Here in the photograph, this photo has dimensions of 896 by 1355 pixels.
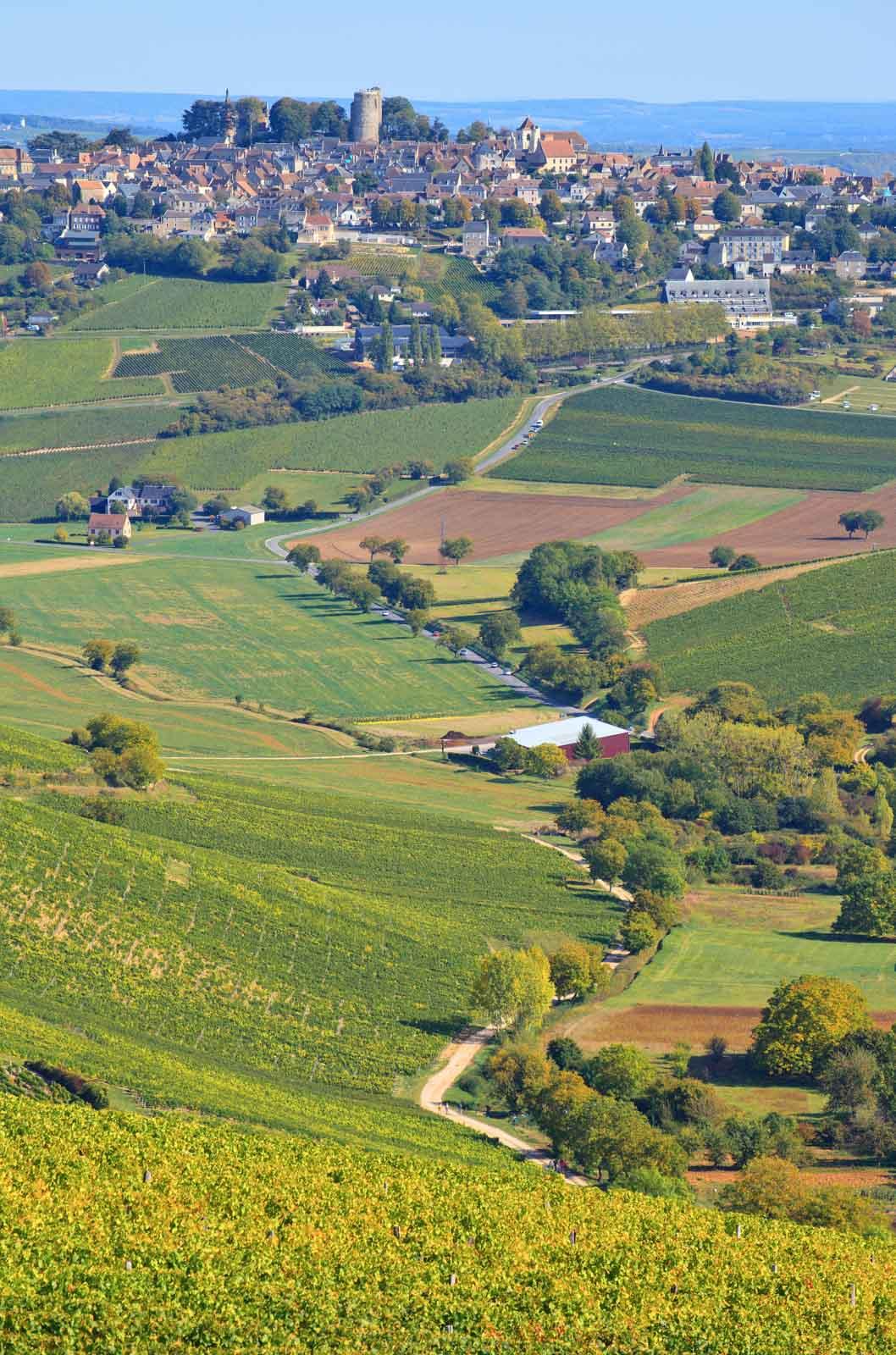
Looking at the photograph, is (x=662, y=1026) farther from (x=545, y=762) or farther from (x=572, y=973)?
(x=545, y=762)

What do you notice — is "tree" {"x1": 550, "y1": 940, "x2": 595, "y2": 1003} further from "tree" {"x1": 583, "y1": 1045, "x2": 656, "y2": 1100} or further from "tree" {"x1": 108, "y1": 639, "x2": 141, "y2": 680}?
"tree" {"x1": 108, "y1": 639, "x2": 141, "y2": 680}

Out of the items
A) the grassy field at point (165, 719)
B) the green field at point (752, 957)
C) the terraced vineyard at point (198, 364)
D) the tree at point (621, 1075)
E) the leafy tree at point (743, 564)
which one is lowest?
the grassy field at point (165, 719)

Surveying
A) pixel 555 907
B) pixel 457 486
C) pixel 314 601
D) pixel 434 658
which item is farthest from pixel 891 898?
pixel 457 486

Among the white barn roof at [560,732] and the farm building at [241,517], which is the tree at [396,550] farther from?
the white barn roof at [560,732]

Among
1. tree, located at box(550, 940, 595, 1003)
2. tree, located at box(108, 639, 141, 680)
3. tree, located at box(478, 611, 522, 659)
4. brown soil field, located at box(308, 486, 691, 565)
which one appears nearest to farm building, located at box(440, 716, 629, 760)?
tree, located at box(478, 611, 522, 659)

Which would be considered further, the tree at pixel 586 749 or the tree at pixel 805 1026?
the tree at pixel 586 749

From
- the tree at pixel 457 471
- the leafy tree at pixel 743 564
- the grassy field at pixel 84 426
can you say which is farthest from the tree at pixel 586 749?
the grassy field at pixel 84 426
